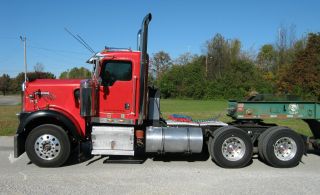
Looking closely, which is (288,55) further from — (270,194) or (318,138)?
(270,194)

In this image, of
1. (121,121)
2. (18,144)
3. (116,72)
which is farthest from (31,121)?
(116,72)

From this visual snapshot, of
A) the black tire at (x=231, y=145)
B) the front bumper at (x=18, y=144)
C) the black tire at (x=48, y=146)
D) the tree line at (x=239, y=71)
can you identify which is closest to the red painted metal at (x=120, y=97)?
the black tire at (x=48, y=146)

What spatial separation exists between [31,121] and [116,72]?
2168 mm

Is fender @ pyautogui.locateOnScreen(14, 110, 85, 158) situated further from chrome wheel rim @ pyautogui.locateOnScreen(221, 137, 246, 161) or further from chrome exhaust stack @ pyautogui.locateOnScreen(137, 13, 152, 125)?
chrome wheel rim @ pyautogui.locateOnScreen(221, 137, 246, 161)

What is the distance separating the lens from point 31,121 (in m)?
8.48

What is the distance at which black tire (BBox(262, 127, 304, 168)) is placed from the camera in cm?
890

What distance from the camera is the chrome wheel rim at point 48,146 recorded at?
8406 mm

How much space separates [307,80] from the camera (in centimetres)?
4588

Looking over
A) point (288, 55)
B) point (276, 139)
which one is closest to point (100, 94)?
point (276, 139)

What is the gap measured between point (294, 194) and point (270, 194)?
41 cm

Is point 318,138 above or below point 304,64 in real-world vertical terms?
below


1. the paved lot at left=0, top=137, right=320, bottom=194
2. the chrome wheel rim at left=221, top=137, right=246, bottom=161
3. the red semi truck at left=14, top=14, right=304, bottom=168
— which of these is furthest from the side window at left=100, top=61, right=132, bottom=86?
→ the chrome wheel rim at left=221, top=137, right=246, bottom=161

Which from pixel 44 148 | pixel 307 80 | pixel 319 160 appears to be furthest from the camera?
pixel 307 80

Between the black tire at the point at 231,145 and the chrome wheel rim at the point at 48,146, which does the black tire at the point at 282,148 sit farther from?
the chrome wheel rim at the point at 48,146
